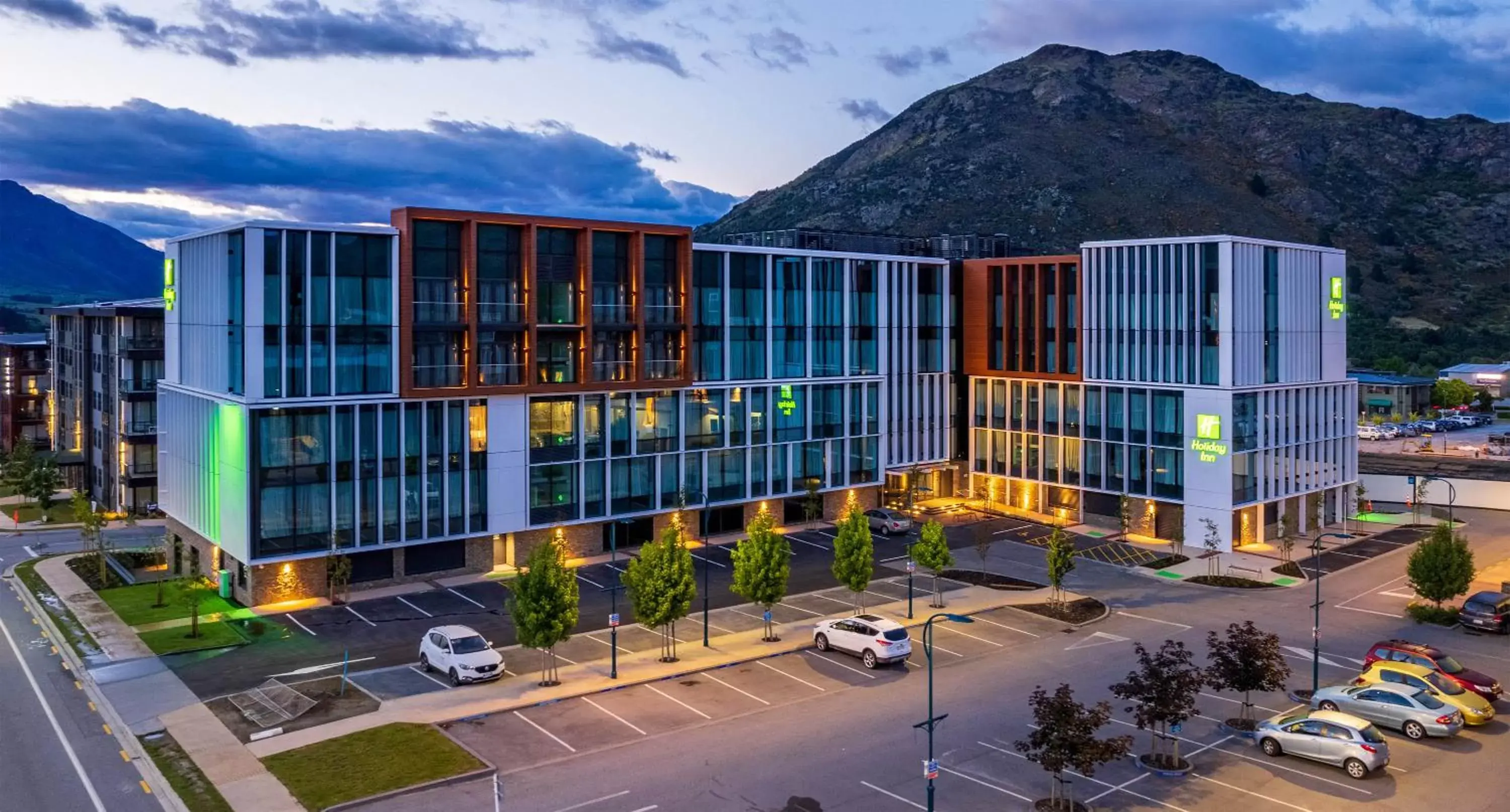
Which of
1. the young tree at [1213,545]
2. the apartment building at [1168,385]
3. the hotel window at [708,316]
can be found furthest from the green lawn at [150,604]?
the apartment building at [1168,385]

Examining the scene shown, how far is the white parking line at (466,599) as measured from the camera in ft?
169

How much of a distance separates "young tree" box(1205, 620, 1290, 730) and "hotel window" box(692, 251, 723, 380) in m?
36.9

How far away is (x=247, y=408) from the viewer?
49.5 m

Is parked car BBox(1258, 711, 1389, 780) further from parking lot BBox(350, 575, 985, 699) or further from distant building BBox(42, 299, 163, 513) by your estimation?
distant building BBox(42, 299, 163, 513)

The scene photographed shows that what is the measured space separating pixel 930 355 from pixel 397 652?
158ft

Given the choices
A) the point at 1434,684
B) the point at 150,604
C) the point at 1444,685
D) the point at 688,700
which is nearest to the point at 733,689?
the point at 688,700

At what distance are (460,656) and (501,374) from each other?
2037cm

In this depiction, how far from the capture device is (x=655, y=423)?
210 feet

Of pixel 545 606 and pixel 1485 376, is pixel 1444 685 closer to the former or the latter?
pixel 545 606

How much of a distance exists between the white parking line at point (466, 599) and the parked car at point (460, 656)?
8.82m

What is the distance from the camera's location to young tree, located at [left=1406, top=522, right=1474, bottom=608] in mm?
50125

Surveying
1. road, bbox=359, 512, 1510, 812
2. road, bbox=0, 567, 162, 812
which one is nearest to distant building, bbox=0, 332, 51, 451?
road, bbox=0, 567, 162, 812

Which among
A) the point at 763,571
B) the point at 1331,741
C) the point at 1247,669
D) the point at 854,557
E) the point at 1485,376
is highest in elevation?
the point at 1485,376

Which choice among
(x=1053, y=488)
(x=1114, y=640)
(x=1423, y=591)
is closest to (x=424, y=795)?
(x=1114, y=640)
